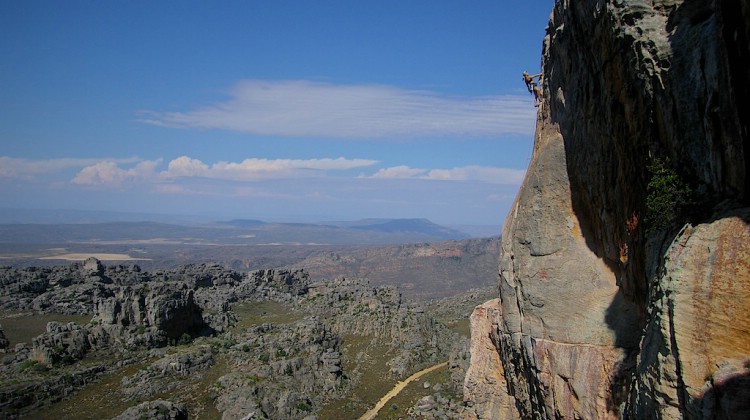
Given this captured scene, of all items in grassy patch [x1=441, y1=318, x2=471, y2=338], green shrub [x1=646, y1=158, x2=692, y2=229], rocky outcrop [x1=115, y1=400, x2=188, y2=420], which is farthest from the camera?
grassy patch [x1=441, y1=318, x2=471, y2=338]

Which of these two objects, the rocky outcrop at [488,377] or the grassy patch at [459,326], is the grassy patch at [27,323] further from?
the rocky outcrop at [488,377]

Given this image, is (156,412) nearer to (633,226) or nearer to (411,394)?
(411,394)

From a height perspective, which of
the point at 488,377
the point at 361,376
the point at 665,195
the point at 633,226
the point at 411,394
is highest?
the point at 665,195

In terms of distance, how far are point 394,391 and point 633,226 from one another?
52.6 metres

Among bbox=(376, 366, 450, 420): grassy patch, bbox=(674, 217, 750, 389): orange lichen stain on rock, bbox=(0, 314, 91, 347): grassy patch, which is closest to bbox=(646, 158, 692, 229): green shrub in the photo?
bbox=(674, 217, 750, 389): orange lichen stain on rock

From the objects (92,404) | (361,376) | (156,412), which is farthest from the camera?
(361,376)

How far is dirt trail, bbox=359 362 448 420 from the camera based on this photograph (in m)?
56.7

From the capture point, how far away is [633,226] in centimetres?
1579

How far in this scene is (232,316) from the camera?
9706cm

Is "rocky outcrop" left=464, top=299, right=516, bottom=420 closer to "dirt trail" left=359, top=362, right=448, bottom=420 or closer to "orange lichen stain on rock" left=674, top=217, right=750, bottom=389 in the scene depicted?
"orange lichen stain on rock" left=674, top=217, right=750, bottom=389

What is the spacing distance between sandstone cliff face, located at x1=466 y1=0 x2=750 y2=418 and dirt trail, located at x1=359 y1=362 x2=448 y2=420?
35.2m

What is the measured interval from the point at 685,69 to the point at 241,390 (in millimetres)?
55915

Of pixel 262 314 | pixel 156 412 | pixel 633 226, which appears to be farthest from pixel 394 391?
pixel 633 226

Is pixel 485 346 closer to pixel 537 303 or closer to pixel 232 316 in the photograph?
pixel 537 303
